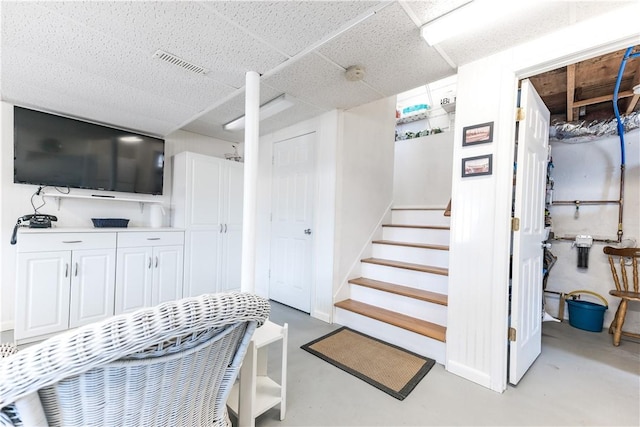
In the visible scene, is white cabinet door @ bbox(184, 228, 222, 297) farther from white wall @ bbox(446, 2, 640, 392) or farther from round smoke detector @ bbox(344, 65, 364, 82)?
white wall @ bbox(446, 2, 640, 392)

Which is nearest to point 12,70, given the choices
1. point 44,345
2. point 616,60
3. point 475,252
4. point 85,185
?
point 85,185

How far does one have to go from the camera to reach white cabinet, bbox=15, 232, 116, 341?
2.30 metres

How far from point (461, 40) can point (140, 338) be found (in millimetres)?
2173

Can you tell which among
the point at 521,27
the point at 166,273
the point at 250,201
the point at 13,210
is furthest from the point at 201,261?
the point at 521,27

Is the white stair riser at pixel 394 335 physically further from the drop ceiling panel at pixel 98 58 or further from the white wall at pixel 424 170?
the drop ceiling panel at pixel 98 58

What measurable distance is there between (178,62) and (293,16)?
98 cm

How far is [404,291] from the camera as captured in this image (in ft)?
8.25

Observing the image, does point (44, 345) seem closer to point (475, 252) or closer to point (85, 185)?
point (475, 252)

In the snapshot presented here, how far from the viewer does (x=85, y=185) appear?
2883 mm

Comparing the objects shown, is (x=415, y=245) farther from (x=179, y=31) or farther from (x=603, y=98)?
(x=179, y=31)

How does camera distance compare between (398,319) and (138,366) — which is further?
(398,319)

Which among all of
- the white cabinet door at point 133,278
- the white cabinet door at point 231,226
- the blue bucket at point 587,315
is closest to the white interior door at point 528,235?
the blue bucket at point 587,315

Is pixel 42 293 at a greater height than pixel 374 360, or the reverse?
pixel 42 293

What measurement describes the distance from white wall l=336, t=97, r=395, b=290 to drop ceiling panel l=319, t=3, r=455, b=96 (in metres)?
0.87
